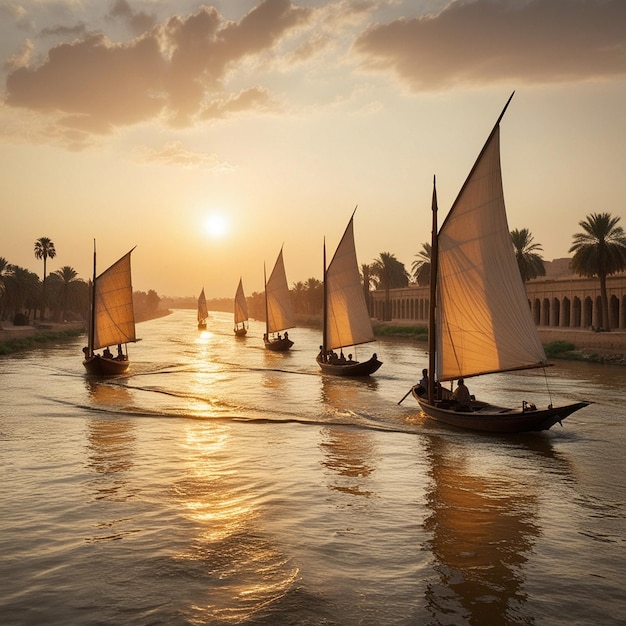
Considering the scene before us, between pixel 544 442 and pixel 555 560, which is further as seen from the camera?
pixel 544 442

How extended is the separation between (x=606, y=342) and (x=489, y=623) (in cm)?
5091

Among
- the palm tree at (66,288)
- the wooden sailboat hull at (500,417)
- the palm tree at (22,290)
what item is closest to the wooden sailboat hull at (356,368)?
the wooden sailboat hull at (500,417)

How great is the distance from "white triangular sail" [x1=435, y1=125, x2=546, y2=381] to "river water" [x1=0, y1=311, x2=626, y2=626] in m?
2.95

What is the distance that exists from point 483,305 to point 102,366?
28604mm

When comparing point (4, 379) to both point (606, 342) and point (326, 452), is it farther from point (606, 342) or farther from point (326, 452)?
→ point (606, 342)

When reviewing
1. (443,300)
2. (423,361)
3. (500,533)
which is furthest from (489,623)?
(423,361)

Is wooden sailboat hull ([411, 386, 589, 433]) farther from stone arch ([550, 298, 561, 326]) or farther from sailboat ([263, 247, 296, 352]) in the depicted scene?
stone arch ([550, 298, 561, 326])

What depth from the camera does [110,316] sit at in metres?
43.9

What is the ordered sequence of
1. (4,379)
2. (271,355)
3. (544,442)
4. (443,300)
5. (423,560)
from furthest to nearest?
1. (271,355)
2. (4,379)
3. (443,300)
4. (544,442)
5. (423,560)

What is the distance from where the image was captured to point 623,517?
543 inches

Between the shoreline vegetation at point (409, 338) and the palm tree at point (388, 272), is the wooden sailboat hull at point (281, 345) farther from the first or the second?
the palm tree at point (388, 272)

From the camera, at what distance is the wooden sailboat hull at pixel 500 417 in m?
20.8

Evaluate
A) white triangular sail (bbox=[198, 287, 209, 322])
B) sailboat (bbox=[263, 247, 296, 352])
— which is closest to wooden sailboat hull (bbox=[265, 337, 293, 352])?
sailboat (bbox=[263, 247, 296, 352])

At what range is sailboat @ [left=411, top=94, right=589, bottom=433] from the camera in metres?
21.2
